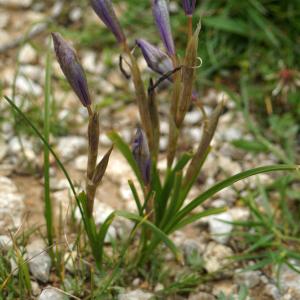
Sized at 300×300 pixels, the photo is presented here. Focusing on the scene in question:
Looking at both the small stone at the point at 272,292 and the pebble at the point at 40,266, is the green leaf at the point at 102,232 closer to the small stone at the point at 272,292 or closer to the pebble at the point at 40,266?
the pebble at the point at 40,266

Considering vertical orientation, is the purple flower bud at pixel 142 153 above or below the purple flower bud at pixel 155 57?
Result: below

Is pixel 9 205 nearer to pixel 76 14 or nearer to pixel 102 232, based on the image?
pixel 102 232

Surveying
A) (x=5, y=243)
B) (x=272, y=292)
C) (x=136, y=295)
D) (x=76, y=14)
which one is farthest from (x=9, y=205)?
(x=76, y=14)

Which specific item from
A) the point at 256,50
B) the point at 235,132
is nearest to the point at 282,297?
the point at 235,132

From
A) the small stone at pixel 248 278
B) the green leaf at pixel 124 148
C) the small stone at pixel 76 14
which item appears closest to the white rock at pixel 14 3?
the small stone at pixel 76 14

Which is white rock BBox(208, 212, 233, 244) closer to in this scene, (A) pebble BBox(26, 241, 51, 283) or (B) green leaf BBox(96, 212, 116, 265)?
(B) green leaf BBox(96, 212, 116, 265)

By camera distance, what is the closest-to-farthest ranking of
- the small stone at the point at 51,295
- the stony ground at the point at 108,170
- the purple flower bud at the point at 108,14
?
the purple flower bud at the point at 108,14, the small stone at the point at 51,295, the stony ground at the point at 108,170

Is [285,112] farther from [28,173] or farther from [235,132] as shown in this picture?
[28,173]
